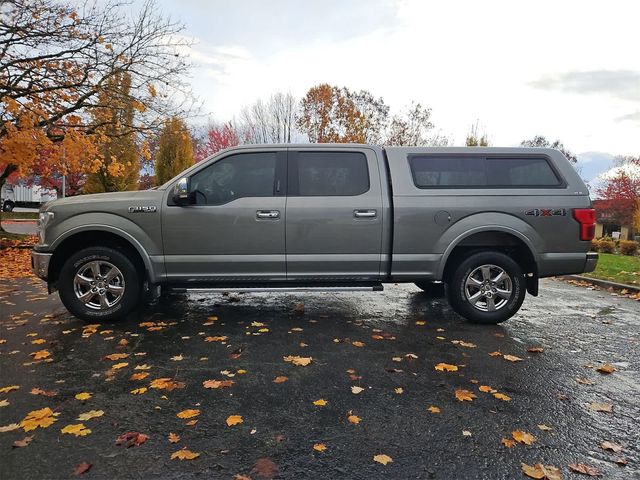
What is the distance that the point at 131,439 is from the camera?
261 centimetres

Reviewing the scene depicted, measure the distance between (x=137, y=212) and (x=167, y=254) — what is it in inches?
24.2

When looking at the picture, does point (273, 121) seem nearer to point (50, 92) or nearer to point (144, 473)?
point (50, 92)

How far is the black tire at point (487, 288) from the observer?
517 centimetres

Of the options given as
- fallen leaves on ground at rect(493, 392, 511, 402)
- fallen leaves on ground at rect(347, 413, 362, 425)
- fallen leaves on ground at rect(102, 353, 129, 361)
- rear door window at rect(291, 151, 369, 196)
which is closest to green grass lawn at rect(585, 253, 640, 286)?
rear door window at rect(291, 151, 369, 196)

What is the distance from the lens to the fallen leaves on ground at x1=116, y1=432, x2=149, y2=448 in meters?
2.56

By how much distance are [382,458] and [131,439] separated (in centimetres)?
157

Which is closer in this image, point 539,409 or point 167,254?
point 539,409

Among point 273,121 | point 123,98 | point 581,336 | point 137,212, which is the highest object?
point 273,121

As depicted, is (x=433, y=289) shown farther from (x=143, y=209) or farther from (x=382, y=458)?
(x=382, y=458)

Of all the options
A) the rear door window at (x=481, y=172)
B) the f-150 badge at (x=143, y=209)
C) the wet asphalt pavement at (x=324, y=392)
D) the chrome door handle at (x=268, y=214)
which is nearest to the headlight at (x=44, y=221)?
the f-150 badge at (x=143, y=209)

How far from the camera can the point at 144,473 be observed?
2.29 m

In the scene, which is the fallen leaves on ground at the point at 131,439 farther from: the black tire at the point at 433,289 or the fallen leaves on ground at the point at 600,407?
the black tire at the point at 433,289

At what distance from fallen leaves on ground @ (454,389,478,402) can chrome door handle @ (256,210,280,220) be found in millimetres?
2767

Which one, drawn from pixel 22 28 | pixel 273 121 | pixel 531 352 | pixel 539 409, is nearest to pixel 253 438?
pixel 539 409
